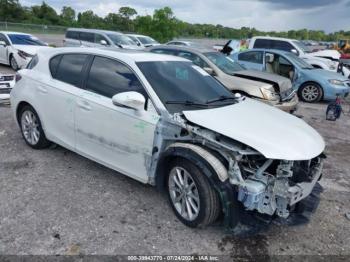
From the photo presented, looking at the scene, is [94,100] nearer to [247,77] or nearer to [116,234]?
[116,234]

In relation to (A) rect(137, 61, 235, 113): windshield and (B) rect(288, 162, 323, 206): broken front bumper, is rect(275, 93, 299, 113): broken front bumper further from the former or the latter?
(B) rect(288, 162, 323, 206): broken front bumper

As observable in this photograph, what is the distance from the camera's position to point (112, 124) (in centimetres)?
376

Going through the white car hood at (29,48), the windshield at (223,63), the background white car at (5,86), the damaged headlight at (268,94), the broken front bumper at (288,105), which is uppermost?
the windshield at (223,63)

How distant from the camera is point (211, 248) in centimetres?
310

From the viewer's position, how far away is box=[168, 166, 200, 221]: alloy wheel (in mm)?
3256

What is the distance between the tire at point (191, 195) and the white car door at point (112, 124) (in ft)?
1.17

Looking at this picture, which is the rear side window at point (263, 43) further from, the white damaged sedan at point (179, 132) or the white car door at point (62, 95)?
the white car door at point (62, 95)

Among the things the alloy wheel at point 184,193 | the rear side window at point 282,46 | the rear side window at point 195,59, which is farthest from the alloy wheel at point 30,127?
the rear side window at point 282,46

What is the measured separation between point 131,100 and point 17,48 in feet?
34.4

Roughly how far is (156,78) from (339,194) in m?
2.82

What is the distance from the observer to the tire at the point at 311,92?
10719 mm

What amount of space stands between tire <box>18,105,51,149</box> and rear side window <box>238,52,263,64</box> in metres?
8.32

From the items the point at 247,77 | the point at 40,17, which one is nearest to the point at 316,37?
the point at 40,17

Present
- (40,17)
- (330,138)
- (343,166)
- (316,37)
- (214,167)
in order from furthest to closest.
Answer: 1. (316,37)
2. (40,17)
3. (330,138)
4. (343,166)
5. (214,167)
